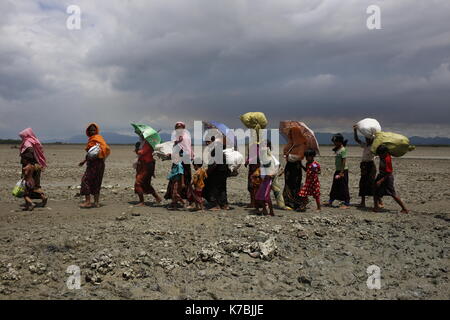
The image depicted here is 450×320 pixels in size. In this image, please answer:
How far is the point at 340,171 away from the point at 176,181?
14.2ft

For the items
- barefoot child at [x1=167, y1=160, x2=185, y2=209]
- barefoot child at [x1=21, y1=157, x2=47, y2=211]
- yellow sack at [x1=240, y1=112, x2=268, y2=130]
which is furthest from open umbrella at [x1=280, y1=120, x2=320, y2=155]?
barefoot child at [x1=21, y1=157, x2=47, y2=211]

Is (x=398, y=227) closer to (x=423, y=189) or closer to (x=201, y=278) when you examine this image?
(x=201, y=278)

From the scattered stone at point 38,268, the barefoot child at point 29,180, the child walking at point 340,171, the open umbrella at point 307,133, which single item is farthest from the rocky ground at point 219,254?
the open umbrella at point 307,133

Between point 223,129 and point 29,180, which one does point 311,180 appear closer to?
point 223,129

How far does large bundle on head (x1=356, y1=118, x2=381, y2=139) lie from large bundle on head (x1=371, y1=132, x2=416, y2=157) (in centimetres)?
27

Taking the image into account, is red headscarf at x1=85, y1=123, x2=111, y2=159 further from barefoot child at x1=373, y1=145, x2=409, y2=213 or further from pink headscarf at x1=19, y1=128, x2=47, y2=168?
barefoot child at x1=373, y1=145, x2=409, y2=213

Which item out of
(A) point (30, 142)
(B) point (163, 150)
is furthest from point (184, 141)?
(A) point (30, 142)

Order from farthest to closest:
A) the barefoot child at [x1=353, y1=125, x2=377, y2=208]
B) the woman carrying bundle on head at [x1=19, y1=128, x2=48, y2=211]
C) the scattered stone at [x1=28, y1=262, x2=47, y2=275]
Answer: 1. the barefoot child at [x1=353, y1=125, x2=377, y2=208]
2. the woman carrying bundle on head at [x1=19, y1=128, x2=48, y2=211]
3. the scattered stone at [x1=28, y1=262, x2=47, y2=275]

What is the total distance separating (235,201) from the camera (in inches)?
406

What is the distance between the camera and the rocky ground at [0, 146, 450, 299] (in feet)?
15.6

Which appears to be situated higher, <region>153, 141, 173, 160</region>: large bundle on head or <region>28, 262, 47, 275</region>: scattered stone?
<region>153, 141, 173, 160</region>: large bundle on head

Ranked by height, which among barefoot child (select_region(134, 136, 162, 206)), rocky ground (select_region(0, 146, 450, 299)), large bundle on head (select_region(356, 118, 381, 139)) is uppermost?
large bundle on head (select_region(356, 118, 381, 139))

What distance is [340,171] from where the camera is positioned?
29.5ft
